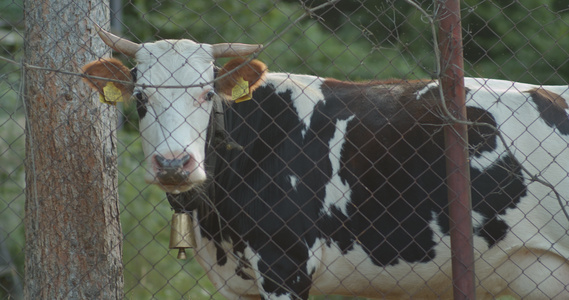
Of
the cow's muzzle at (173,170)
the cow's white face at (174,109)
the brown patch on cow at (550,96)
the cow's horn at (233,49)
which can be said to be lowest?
the cow's muzzle at (173,170)

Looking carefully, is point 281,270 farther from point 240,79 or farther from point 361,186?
point 240,79

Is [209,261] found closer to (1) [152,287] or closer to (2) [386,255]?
(2) [386,255]

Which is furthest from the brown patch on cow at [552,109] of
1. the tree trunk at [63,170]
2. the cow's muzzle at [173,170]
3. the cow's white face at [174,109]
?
the tree trunk at [63,170]

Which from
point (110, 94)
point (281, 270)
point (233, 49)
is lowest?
point (281, 270)

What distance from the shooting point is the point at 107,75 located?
11.6ft

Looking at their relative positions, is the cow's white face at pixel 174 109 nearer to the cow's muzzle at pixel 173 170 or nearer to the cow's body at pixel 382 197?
the cow's muzzle at pixel 173 170

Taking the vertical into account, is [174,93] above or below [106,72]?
below

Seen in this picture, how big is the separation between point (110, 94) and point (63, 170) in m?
0.48

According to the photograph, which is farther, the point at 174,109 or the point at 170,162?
the point at 174,109

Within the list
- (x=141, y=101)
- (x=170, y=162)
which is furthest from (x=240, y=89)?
(x=170, y=162)

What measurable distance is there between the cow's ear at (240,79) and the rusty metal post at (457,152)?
1.00 metres

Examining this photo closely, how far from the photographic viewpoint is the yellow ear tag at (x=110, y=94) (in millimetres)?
3519

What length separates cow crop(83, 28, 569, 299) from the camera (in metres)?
3.58

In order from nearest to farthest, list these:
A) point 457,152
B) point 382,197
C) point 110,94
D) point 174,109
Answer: point 457,152
point 174,109
point 110,94
point 382,197
